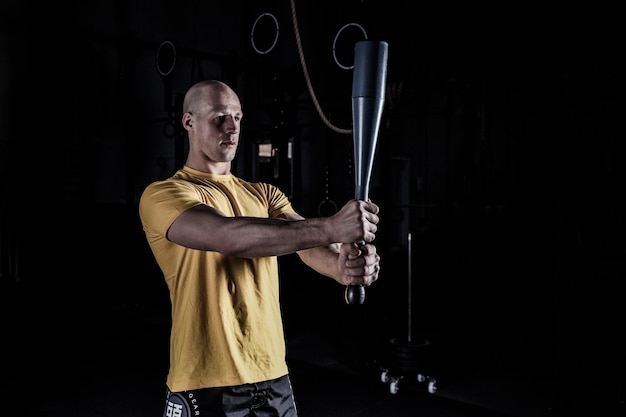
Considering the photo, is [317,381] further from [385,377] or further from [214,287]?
[214,287]

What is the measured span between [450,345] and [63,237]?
4497 mm

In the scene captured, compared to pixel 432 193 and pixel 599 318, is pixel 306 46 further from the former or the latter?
pixel 599 318

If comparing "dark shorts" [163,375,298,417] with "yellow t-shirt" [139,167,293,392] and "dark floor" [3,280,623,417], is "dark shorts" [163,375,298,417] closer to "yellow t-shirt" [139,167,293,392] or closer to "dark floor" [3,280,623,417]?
"yellow t-shirt" [139,167,293,392]

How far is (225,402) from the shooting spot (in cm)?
153

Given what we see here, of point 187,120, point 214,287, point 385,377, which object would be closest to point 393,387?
point 385,377

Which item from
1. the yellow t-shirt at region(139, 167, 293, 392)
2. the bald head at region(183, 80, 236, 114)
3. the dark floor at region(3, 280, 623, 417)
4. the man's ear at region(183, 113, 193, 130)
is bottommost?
the dark floor at region(3, 280, 623, 417)

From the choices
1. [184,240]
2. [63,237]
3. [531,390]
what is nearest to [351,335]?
[531,390]

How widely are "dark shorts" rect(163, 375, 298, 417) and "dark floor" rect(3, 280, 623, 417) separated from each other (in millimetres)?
2037

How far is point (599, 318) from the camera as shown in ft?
20.0

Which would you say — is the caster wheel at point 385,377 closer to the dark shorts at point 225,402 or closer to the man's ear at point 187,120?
the dark shorts at point 225,402

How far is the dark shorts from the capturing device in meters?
1.53

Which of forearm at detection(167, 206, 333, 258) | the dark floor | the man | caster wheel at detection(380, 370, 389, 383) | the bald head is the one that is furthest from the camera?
caster wheel at detection(380, 370, 389, 383)

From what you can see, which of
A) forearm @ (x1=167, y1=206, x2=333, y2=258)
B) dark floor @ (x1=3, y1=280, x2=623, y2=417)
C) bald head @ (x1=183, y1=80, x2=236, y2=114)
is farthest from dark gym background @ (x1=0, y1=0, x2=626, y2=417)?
forearm @ (x1=167, y1=206, x2=333, y2=258)

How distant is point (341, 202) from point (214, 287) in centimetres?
849
